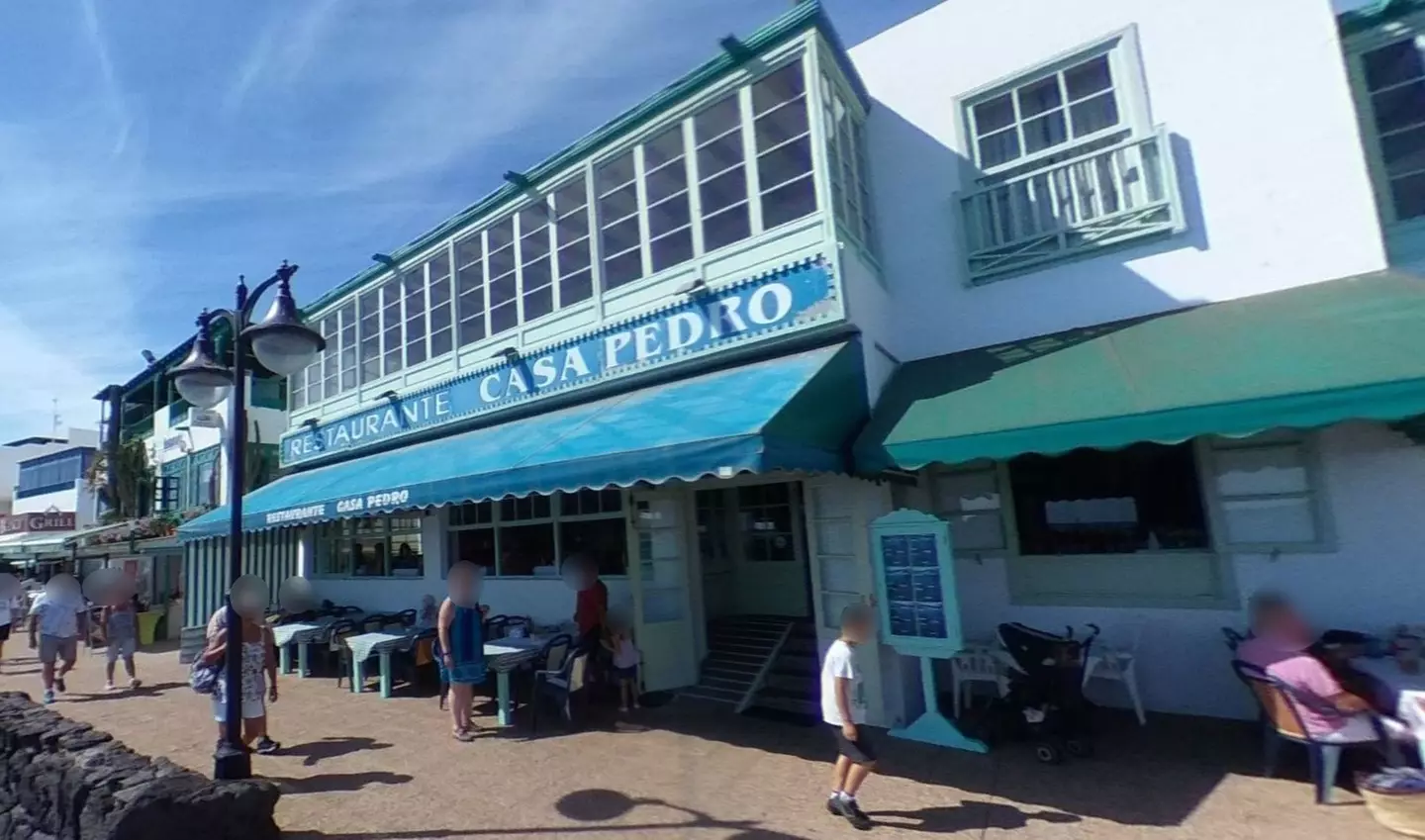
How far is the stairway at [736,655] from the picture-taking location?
829cm

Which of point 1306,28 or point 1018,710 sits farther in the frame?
point 1306,28

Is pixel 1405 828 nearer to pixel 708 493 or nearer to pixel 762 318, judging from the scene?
pixel 762 318

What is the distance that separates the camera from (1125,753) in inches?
227

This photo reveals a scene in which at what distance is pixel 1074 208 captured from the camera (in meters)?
7.43

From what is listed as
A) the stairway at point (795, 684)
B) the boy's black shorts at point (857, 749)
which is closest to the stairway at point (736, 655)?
the stairway at point (795, 684)

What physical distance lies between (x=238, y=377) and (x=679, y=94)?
536cm

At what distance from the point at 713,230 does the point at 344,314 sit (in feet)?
29.1

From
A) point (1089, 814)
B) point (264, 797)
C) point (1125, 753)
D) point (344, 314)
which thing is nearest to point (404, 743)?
point (264, 797)

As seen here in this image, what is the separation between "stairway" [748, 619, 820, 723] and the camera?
756 centimetres

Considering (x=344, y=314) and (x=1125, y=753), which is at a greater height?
(x=344, y=314)

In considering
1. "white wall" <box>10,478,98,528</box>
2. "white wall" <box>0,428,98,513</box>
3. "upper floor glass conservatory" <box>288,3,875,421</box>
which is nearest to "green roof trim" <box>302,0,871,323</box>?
"upper floor glass conservatory" <box>288,3,875,421</box>

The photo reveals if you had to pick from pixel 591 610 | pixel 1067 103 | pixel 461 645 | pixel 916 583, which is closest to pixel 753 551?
pixel 591 610

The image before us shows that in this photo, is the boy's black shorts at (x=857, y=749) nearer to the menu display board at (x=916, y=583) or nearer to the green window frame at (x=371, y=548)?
the menu display board at (x=916, y=583)

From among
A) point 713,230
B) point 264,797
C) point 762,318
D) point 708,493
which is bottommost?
point 264,797
